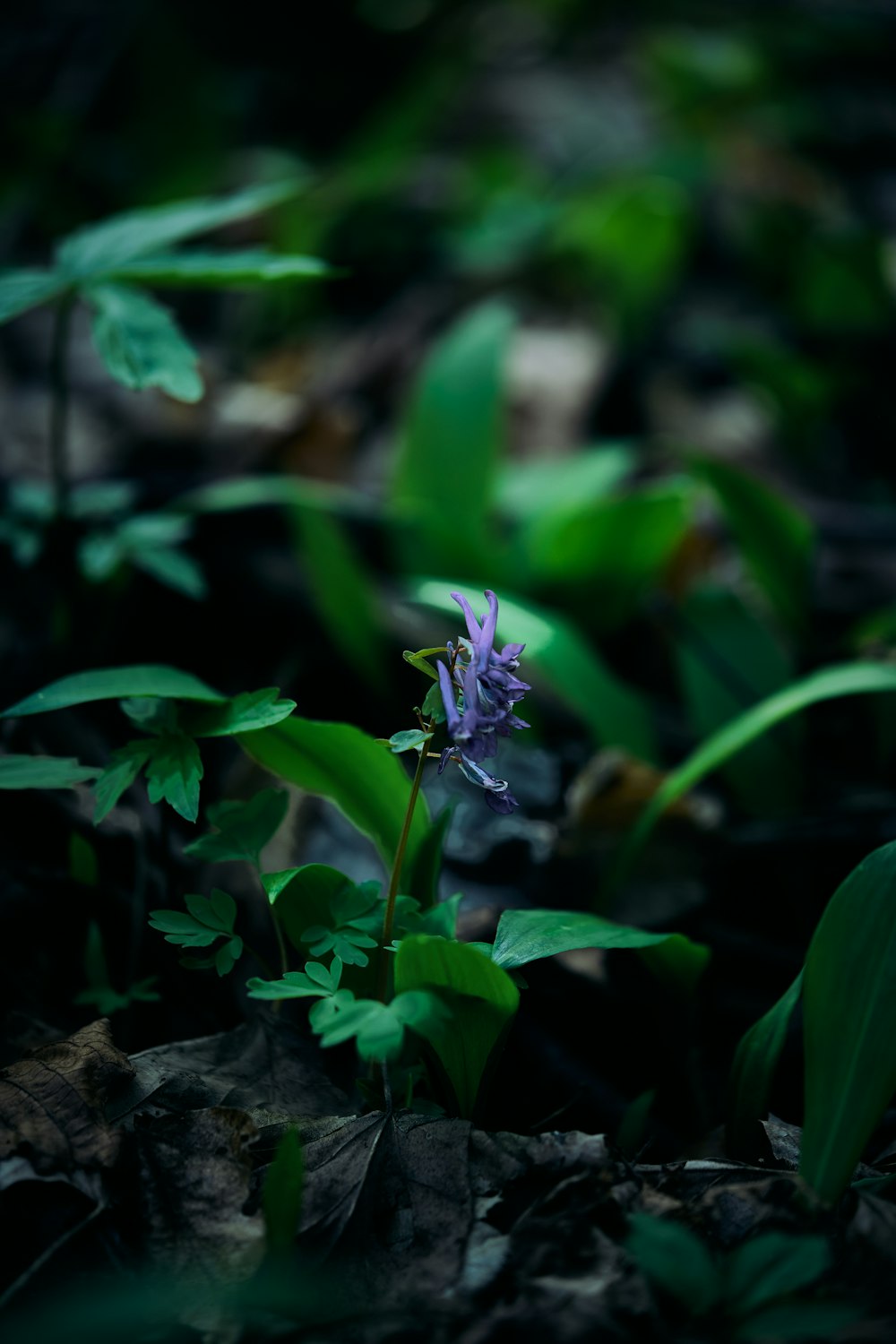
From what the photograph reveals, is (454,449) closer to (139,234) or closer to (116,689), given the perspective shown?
(139,234)

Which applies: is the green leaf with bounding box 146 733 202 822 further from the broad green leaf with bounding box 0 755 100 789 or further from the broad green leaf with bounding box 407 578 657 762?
the broad green leaf with bounding box 407 578 657 762

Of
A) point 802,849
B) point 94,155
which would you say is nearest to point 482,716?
point 802,849

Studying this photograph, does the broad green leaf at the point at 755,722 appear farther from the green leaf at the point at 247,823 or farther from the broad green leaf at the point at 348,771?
the green leaf at the point at 247,823

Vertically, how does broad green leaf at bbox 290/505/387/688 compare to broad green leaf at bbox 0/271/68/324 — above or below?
below

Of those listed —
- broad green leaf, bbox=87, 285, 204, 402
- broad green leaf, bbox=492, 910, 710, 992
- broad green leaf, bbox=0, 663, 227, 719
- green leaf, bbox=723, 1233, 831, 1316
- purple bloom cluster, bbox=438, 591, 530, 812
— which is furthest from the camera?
broad green leaf, bbox=87, 285, 204, 402

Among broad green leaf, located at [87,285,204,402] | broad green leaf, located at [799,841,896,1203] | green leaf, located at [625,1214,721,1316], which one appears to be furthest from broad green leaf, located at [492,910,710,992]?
broad green leaf, located at [87,285,204,402]

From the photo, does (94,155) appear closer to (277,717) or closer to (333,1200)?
(277,717)

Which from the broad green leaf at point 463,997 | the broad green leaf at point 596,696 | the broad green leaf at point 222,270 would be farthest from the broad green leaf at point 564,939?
the broad green leaf at point 222,270
